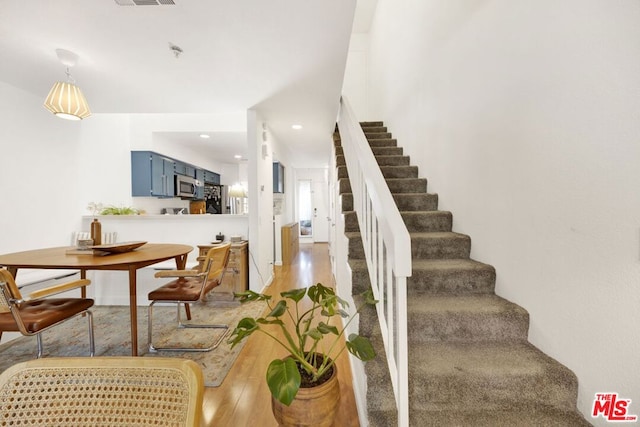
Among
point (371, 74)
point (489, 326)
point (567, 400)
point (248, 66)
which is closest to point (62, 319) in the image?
point (248, 66)

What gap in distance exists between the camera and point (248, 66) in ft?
7.90

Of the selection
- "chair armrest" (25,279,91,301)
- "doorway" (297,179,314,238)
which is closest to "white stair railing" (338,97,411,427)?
"chair armrest" (25,279,91,301)

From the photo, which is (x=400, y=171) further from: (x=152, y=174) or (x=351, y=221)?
(x=152, y=174)

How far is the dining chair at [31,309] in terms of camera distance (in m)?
1.58

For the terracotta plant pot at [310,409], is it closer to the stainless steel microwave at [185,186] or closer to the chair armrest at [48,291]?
the chair armrest at [48,291]

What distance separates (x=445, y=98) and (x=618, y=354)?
2.08 metres

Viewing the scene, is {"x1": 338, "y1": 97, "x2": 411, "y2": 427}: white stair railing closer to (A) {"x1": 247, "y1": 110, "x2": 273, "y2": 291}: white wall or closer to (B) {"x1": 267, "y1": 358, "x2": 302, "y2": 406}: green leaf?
(B) {"x1": 267, "y1": 358, "x2": 302, "y2": 406}: green leaf

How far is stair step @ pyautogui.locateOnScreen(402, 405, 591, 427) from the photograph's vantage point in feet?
3.88

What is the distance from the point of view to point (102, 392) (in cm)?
61

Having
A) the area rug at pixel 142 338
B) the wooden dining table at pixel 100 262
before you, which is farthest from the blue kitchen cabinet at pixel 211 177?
the wooden dining table at pixel 100 262

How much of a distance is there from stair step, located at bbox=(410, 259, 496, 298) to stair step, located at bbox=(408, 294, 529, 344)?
0.22 meters

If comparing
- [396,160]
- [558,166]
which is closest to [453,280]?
[558,166]

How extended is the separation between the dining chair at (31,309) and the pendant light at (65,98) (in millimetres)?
1431

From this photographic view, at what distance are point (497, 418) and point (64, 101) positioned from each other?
373 cm
